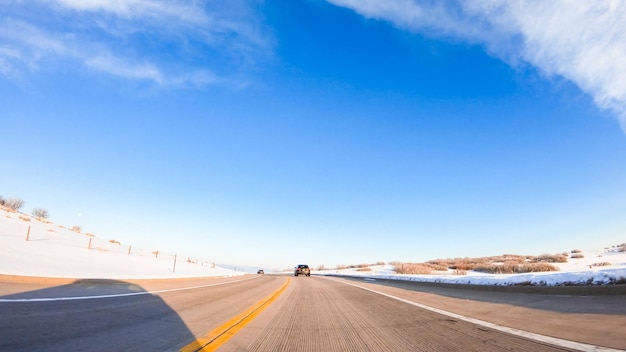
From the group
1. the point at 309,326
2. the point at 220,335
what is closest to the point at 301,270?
the point at 309,326

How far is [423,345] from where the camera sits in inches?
183

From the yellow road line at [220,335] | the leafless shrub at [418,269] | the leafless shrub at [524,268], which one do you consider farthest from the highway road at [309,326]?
the leafless shrub at [418,269]

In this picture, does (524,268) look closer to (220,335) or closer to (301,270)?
(220,335)

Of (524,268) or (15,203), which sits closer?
(524,268)

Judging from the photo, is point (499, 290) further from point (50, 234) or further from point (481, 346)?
point (50, 234)

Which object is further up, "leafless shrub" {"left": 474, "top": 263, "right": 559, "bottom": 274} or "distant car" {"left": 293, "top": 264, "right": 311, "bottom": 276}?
"leafless shrub" {"left": 474, "top": 263, "right": 559, "bottom": 274}

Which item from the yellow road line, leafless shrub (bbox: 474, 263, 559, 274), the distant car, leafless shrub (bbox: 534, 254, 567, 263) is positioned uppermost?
leafless shrub (bbox: 534, 254, 567, 263)

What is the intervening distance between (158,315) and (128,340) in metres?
2.44

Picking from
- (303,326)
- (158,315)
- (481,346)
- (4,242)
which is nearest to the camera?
(481,346)

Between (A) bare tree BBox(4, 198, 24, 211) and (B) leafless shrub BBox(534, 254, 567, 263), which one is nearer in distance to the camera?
(B) leafless shrub BBox(534, 254, 567, 263)

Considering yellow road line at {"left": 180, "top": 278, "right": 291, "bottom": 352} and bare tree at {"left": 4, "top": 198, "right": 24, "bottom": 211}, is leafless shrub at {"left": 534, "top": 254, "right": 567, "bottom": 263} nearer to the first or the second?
yellow road line at {"left": 180, "top": 278, "right": 291, "bottom": 352}

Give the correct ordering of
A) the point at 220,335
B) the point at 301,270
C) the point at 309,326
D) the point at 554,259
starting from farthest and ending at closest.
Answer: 1. the point at 301,270
2. the point at 554,259
3. the point at 309,326
4. the point at 220,335

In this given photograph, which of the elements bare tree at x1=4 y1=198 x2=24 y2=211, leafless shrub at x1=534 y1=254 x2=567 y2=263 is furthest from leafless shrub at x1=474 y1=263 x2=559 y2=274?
bare tree at x1=4 y1=198 x2=24 y2=211

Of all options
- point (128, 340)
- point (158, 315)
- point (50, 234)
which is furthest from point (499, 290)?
point (50, 234)
